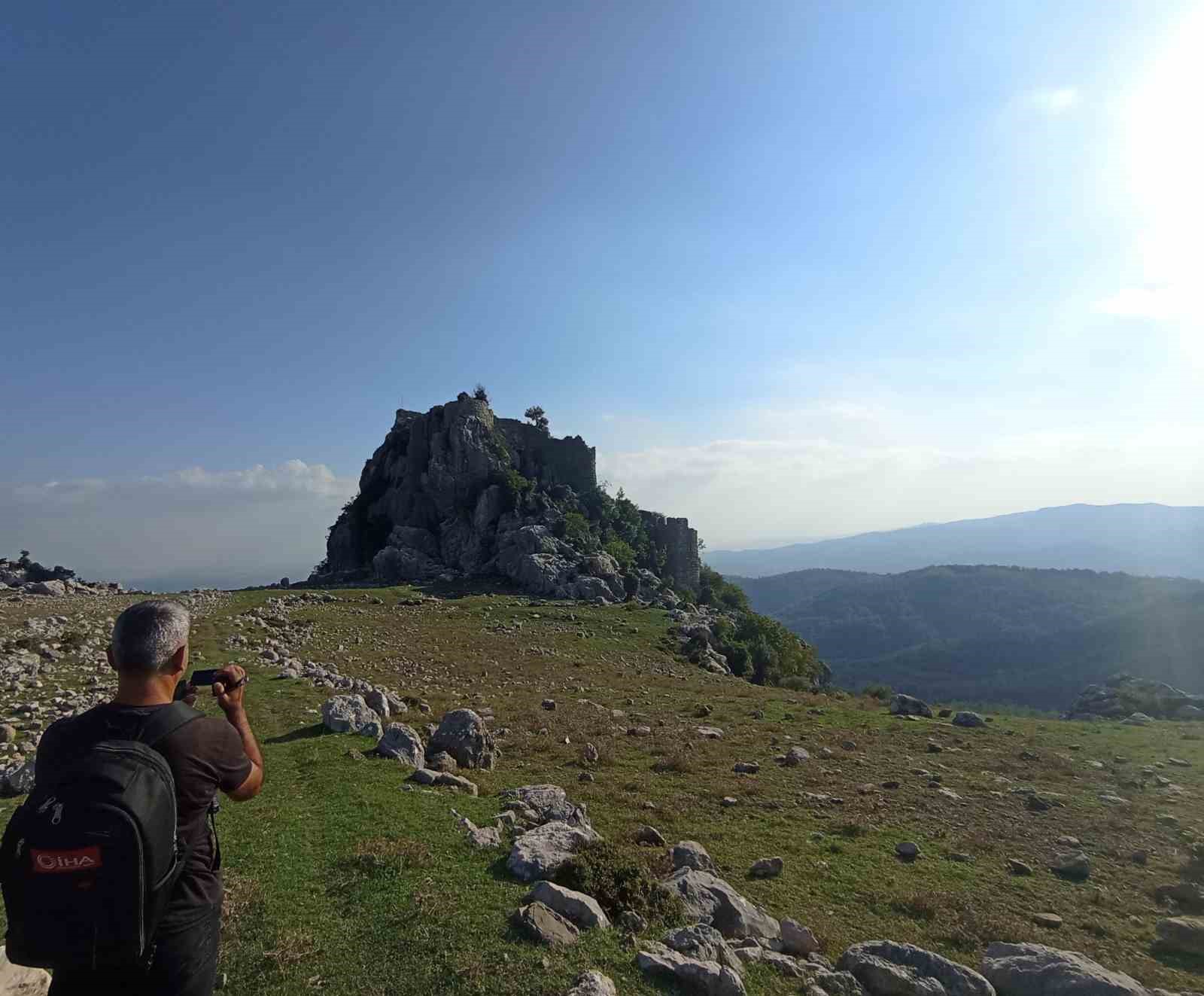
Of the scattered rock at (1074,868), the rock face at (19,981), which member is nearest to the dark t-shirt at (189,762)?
the rock face at (19,981)

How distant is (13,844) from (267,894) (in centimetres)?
652

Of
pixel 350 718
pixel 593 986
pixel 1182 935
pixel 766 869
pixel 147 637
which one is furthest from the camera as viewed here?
pixel 350 718

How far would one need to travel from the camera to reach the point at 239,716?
5180 mm

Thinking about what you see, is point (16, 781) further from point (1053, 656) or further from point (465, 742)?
point (1053, 656)

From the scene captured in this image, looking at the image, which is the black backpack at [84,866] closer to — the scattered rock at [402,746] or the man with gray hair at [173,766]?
the man with gray hair at [173,766]

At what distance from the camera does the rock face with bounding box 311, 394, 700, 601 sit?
65.6 m

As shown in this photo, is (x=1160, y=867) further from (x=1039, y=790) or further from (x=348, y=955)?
(x=348, y=955)

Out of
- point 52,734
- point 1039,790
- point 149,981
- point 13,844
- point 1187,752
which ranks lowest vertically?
point 1187,752

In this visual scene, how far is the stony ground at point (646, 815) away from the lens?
25.7 feet

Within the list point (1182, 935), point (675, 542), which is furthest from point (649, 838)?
point (675, 542)

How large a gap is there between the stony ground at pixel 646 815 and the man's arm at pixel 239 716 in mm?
Answer: 3686

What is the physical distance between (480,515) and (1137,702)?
60801 millimetres

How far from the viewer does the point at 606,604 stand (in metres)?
57.2

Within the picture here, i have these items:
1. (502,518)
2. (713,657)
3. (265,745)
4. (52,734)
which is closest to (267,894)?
(52,734)
